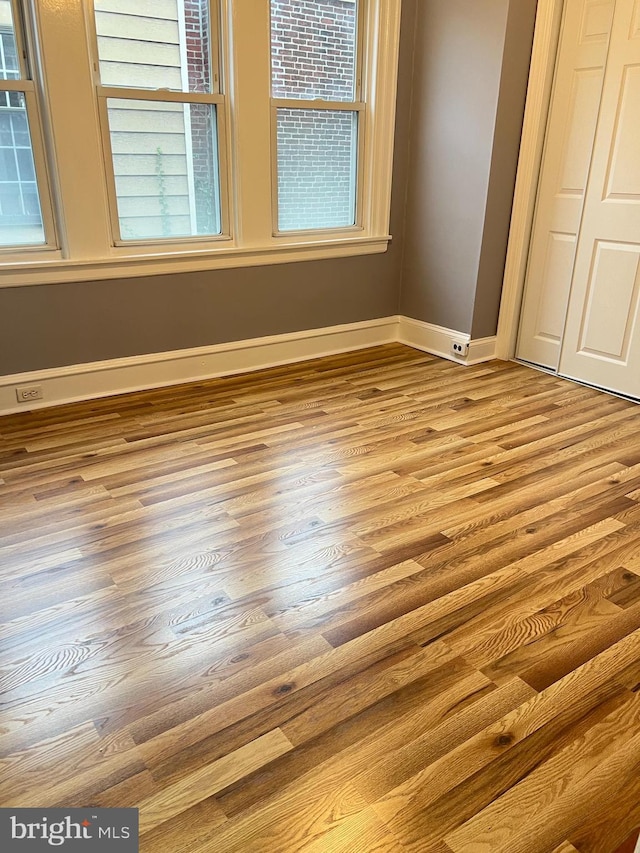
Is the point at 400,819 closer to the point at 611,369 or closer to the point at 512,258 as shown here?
the point at 611,369

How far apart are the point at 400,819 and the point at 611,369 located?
3.12m

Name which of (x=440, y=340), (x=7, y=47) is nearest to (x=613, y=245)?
(x=440, y=340)

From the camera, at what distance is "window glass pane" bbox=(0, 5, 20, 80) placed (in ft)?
9.66

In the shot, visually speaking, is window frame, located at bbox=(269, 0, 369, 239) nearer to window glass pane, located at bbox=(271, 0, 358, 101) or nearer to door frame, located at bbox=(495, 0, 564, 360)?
window glass pane, located at bbox=(271, 0, 358, 101)

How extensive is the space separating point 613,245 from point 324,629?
113 inches

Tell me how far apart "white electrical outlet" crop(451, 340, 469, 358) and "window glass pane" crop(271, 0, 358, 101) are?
1.70 m

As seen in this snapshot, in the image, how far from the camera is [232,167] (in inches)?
146

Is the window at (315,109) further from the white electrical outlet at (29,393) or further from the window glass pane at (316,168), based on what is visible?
the white electrical outlet at (29,393)

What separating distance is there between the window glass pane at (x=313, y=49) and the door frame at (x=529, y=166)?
1093 mm

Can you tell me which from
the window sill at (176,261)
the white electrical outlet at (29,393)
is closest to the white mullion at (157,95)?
the window sill at (176,261)

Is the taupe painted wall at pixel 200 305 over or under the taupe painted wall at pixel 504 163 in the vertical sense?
under

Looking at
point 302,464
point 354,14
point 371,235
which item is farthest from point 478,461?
point 354,14

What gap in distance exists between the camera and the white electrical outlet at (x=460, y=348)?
4.29m

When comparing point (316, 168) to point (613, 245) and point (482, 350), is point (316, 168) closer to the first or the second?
point (482, 350)
